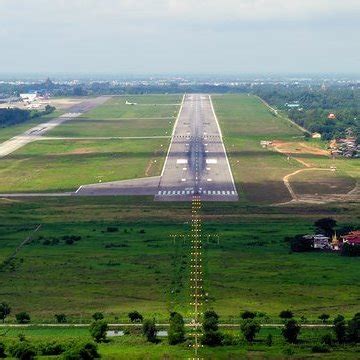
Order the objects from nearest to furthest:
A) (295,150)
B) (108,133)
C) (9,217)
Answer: (9,217)
(295,150)
(108,133)

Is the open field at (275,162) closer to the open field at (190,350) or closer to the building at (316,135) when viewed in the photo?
the building at (316,135)

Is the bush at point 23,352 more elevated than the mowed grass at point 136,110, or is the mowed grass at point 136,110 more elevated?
the mowed grass at point 136,110

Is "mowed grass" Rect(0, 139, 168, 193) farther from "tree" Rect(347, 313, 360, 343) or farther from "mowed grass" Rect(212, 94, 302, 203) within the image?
"tree" Rect(347, 313, 360, 343)

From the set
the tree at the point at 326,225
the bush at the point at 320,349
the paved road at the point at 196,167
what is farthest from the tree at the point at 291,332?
the paved road at the point at 196,167

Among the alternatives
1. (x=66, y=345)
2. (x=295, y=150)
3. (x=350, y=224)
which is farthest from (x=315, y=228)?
(x=295, y=150)

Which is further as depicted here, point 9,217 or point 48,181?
point 48,181

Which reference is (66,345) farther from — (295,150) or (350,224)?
(295,150)

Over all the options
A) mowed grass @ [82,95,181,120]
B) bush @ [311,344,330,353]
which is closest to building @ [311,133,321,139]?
mowed grass @ [82,95,181,120]
